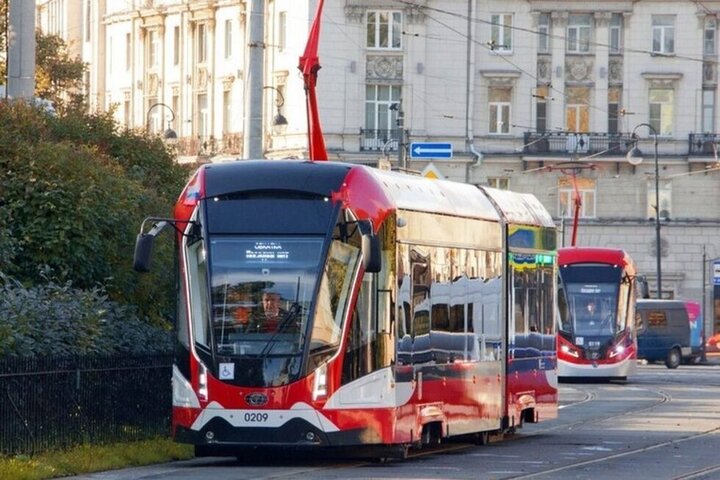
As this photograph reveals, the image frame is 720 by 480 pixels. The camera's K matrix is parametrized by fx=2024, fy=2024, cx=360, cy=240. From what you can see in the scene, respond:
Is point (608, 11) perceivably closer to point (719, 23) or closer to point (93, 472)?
point (719, 23)

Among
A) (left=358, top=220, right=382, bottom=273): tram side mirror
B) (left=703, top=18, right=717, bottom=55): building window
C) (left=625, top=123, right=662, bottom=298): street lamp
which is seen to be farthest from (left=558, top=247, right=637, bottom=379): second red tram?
(left=703, top=18, right=717, bottom=55): building window

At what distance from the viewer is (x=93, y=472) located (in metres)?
20.1

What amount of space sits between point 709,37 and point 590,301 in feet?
102

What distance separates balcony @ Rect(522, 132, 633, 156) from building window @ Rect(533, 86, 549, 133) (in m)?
0.33

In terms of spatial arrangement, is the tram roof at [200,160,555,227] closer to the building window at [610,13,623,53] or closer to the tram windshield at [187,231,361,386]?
the tram windshield at [187,231,361,386]

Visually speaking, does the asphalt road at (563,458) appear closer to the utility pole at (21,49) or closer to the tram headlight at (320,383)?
the tram headlight at (320,383)

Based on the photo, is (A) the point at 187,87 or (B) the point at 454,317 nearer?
(B) the point at 454,317

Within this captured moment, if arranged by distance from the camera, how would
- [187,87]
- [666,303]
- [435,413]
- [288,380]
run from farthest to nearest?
[187,87]
[666,303]
[435,413]
[288,380]

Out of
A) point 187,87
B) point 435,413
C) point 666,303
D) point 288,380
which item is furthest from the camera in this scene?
point 187,87

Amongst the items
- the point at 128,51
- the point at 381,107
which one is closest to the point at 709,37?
the point at 381,107

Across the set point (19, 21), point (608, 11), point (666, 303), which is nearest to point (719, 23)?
point (608, 11)

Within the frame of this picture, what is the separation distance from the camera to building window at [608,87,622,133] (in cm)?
7669

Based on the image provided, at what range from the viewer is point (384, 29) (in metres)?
75.4

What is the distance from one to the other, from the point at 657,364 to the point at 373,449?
177ft
